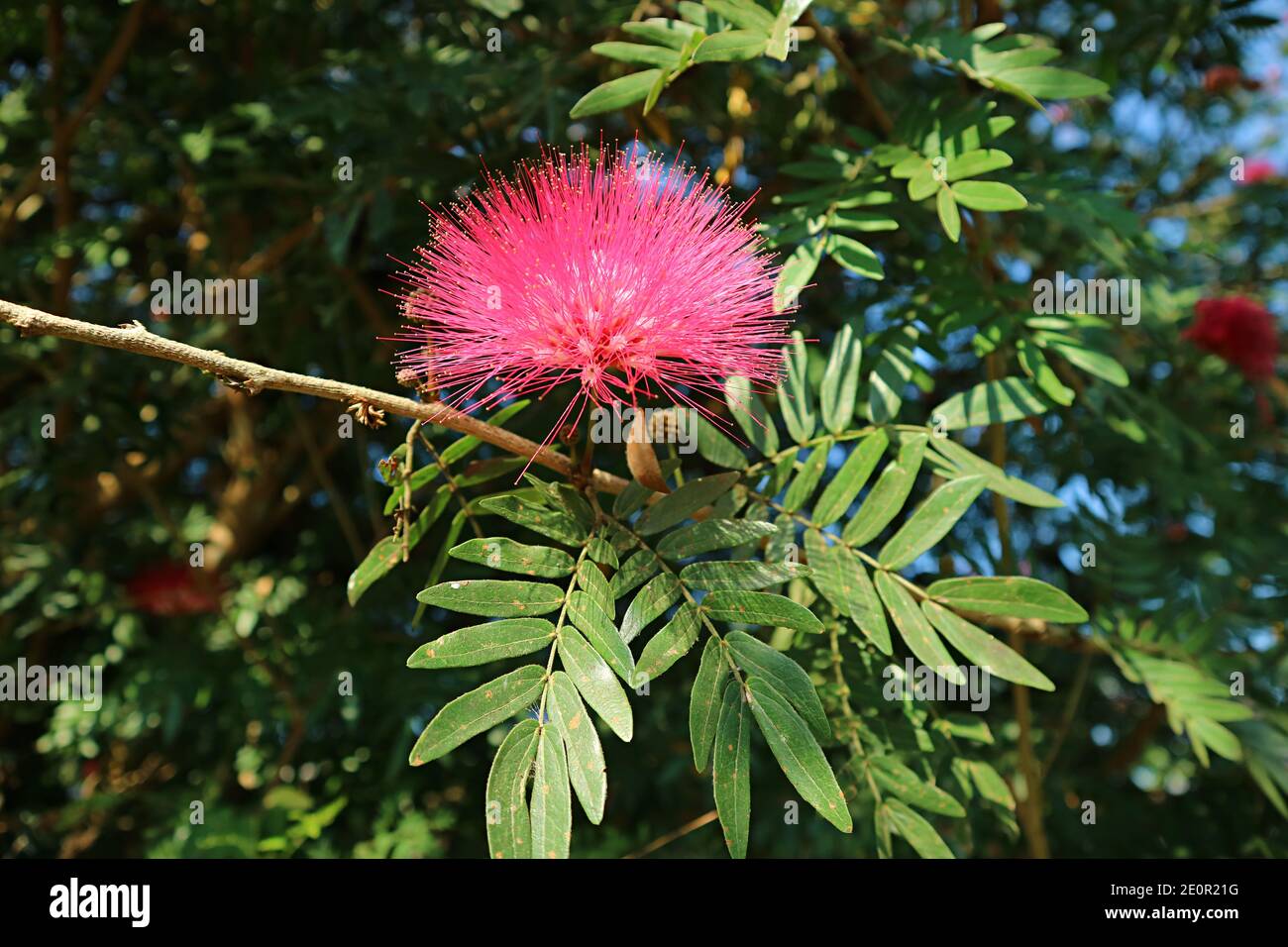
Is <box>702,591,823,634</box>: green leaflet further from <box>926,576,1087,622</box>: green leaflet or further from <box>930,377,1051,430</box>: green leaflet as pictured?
<box>930,377,1051,430</box>: green leaflet

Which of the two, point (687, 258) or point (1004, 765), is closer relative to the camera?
point (687, 258)

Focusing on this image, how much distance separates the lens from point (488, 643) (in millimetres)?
1275

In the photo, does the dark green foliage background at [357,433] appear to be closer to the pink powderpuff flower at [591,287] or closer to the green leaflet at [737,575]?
the pink powderpuff flower at [591,287]

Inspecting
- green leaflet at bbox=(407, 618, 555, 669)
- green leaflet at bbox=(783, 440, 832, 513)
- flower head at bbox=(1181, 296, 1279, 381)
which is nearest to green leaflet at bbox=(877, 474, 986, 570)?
green leaflet at bbox=(783, 440, 832, 513)

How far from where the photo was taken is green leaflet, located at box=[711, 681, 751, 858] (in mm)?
1183

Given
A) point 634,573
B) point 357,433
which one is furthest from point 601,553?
point 357,433

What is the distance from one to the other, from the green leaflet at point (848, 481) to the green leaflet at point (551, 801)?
618 millimetres

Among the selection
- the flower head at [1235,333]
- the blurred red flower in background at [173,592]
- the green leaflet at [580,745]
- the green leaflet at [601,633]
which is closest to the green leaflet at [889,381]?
the green leaflet at [601,633]

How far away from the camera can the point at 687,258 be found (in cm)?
139

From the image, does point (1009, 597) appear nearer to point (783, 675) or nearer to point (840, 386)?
point (783, 675)

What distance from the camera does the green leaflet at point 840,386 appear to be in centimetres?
170
